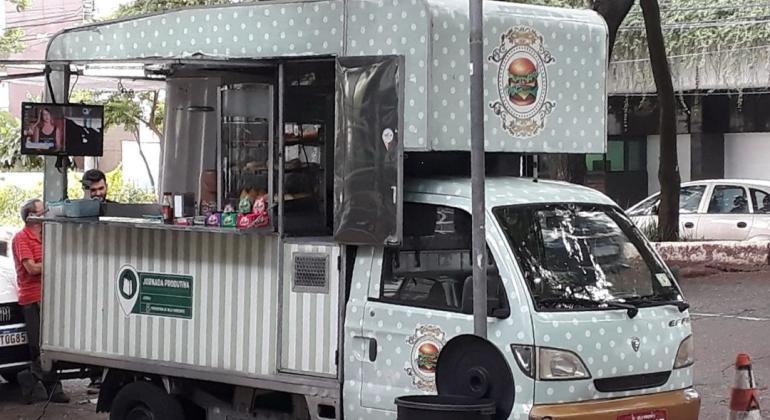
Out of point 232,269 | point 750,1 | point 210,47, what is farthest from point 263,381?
point 750,1

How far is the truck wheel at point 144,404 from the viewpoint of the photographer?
7883 millimetres

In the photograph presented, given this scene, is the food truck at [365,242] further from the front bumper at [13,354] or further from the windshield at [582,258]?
the front bumper at [13,354]

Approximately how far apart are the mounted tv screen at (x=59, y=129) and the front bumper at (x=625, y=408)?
14.6 feet

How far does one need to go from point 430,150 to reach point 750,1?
16.4m

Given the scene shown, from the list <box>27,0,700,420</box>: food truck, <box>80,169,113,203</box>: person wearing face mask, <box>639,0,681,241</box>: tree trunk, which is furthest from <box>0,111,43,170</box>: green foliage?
<box>27,0,700,420</box>: food truck

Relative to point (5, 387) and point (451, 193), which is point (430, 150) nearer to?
point (451, 193)

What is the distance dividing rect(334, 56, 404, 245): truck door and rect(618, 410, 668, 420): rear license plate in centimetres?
157

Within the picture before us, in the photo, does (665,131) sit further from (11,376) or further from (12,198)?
(12,198)

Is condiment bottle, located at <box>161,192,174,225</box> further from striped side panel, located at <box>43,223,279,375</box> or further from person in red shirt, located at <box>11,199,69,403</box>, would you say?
person in red shirt, located at <box>11,199,69,403</box>

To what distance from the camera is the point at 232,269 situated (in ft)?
24.5

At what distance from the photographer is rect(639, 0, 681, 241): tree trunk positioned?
1647cm

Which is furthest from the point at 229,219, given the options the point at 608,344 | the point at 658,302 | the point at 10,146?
the point at 10,146

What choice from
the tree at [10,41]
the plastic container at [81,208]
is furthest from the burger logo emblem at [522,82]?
the tree at [10,41]

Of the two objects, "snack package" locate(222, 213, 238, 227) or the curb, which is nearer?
"snack package" locate(222, 213, 238, 227)
